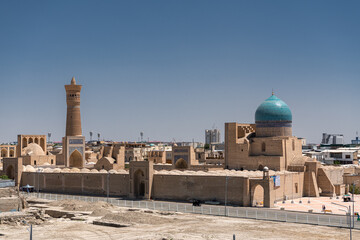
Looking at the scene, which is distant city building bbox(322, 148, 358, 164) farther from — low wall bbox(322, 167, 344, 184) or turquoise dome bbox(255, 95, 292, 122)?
turquoise dome bbox(255, 95, 292, 122)

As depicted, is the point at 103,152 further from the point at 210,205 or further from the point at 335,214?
the point at 335,214

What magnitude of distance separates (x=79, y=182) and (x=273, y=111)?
73.4 feet

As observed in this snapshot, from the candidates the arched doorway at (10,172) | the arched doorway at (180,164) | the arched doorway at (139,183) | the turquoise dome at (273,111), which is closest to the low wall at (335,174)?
the turquoise dome at (273,111)

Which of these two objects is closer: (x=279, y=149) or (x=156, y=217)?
(x=156, y=217)

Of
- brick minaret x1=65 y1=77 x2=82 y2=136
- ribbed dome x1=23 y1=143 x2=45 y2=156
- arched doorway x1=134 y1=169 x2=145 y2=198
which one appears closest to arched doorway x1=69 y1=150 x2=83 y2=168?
brick minaret x1=65 y1=77 x2=82 y2=136

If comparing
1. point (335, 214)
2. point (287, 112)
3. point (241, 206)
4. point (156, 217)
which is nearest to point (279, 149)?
point (287, 112)

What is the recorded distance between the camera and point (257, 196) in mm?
43656

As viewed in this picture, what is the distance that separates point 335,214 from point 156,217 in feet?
42.8

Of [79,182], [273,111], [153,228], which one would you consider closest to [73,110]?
[79,182]

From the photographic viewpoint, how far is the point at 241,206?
4259 centimetres

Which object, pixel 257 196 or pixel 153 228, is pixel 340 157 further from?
Result: pixel 153 228

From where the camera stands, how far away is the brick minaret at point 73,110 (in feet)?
237

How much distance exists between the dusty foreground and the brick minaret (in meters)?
33.3

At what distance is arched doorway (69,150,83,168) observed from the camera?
7194 centimetres
